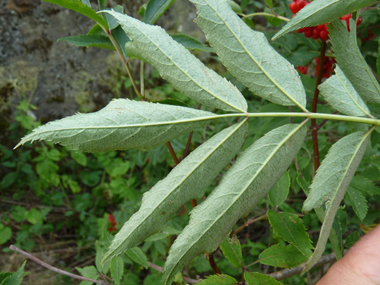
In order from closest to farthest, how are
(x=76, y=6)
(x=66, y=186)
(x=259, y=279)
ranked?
(x=76, y=6) < (x=259, y=279) < (x=66, y=186)

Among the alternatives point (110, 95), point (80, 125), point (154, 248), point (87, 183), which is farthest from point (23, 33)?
point (80, 125)

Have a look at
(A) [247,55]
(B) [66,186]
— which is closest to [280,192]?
(A) [247,55]

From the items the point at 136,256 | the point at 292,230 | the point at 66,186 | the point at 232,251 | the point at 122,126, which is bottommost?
the point at 66,186

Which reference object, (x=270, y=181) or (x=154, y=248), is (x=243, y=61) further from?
(x=154, y=248)

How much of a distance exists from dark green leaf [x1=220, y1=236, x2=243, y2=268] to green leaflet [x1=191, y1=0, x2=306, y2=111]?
1.62ft

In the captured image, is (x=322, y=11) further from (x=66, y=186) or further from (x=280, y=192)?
(x=66, y=186)

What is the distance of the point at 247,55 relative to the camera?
599 millimetres

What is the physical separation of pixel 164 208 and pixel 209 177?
111 mm

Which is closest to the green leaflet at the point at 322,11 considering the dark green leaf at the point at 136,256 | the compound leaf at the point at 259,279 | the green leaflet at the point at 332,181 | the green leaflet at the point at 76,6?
the green leaflet at the point at 332,181

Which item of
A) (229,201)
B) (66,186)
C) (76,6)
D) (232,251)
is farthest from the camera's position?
(66,186)

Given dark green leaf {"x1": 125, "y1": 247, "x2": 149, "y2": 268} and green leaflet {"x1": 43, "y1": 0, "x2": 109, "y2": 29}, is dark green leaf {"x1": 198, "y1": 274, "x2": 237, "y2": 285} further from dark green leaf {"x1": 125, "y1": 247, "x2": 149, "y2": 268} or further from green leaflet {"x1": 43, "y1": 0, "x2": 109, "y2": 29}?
green leaflet {"x1": 43, "y1": 0, "x2": 109, "y2": 29}

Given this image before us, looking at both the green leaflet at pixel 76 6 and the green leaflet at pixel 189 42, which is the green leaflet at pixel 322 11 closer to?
the green leaflet at pixel 189 42

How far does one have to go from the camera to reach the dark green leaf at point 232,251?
34.5 inches

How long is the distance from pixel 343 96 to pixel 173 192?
436 mm
